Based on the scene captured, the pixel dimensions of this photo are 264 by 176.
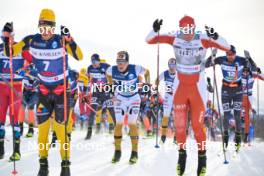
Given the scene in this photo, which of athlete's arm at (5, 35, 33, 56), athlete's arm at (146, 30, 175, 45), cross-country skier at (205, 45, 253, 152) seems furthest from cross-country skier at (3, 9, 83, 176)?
cross-country skier at (205, 45, 253, 152)

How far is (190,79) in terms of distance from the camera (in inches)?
289

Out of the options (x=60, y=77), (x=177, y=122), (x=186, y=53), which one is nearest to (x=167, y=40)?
(x=186, y=53)

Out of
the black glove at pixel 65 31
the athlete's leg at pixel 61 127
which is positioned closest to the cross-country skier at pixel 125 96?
the athlete's leg at pixel 61 127

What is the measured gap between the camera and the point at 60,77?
708 centimetres

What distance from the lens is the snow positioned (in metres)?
8.08

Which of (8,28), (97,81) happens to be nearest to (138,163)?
(8,28)

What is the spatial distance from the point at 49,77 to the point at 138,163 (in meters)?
3.39

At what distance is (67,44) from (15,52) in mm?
1108

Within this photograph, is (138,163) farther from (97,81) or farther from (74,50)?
(97,81)

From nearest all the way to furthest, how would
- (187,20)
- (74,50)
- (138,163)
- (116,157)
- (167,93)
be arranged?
1. (74,50)
2. (187,20)
3. (138,163)
4. (116,157)
5. (167,93)

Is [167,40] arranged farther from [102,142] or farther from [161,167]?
[102,142]

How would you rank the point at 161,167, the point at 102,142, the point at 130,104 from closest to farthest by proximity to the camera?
1. the point at 161,167
2. the point at 130,104
3. the point at 102,142

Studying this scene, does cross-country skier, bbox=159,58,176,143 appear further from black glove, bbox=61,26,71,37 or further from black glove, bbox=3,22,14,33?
black glove, bbox=61,26,71,37

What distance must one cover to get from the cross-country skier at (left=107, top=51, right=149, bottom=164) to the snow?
1.90 feet
